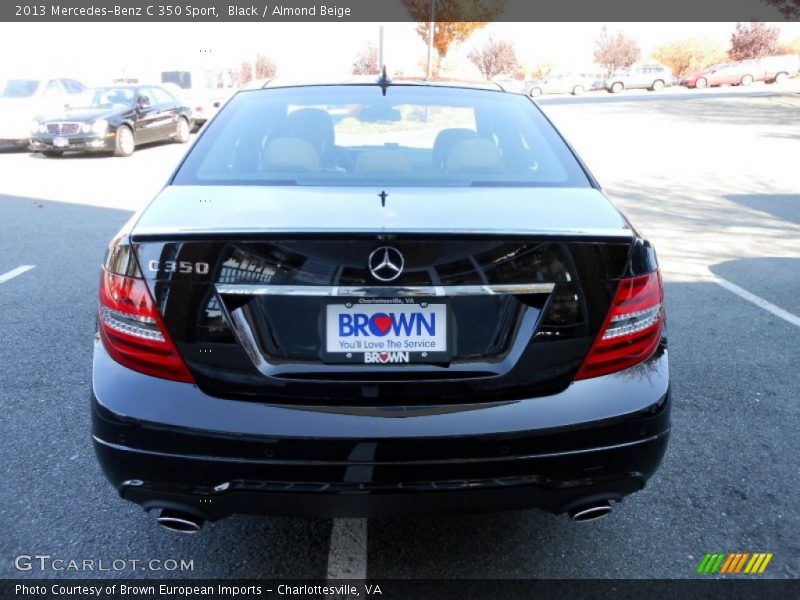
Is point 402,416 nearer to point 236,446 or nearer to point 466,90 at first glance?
point 236,446

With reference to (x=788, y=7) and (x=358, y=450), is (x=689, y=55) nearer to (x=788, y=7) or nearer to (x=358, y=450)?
(x=788, y=7)

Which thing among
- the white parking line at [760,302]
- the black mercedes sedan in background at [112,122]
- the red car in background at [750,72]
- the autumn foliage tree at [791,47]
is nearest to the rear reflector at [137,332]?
Result: the white parking line at [760,302]

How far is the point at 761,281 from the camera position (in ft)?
21.2

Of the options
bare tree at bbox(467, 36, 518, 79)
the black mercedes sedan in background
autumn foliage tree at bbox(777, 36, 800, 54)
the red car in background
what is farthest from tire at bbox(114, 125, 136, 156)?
autumn foliage tree at bbox(777, 36, 800, 54)

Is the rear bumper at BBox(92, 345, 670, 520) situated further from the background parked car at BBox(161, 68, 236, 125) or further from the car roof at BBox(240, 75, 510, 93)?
the background parked car at BBox(161, 68, 236, 125)

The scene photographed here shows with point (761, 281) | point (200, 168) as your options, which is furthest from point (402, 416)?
point (761, 281)

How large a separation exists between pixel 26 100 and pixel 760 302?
17.5 m

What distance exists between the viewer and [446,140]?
3.19 m

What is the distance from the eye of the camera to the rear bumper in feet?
6.86

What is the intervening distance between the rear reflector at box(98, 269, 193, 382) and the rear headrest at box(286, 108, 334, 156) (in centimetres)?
116

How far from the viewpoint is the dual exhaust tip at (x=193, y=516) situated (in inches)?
88.6

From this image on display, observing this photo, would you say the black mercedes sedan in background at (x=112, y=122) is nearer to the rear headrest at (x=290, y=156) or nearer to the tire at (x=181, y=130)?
the tire at (x=181, y=130)

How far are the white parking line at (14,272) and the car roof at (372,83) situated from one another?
3912mm

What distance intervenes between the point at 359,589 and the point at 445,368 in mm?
938
